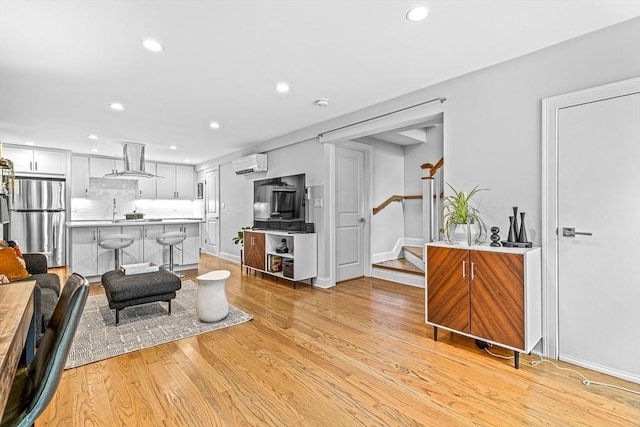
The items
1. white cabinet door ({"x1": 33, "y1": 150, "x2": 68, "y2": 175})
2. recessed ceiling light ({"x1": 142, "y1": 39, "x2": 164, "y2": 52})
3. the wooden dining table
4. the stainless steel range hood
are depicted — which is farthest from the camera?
white cabinet door ({"x1": 33, "y1": 150, "x2": 68, "y2": 175})

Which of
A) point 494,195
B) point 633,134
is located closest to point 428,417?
point 494,195

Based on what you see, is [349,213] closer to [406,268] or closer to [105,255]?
[406,268]

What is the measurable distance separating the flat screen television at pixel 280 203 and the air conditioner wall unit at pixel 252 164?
0.81ft

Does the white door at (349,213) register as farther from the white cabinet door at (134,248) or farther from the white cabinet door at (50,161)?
the white cabinet door at (50,161)

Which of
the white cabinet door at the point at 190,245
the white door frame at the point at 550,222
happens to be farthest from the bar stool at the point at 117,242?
the white door frame at the point at 550,222

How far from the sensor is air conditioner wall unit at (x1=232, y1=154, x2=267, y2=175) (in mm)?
5762

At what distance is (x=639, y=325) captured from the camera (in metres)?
2.05

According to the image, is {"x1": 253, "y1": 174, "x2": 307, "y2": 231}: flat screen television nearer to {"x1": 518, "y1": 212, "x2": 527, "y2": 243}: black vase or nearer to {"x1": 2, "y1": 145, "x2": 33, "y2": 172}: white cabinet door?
{"x1": 518, "y1": 212, "x2": 527, "y2": 243}: black vase

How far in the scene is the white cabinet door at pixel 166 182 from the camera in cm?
794

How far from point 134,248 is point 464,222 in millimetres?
5048

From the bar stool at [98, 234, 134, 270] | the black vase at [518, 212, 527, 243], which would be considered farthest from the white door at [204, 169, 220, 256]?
the black vase at [518, 212, 527, 243]

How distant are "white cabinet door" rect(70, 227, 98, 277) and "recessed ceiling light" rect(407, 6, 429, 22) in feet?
17.0

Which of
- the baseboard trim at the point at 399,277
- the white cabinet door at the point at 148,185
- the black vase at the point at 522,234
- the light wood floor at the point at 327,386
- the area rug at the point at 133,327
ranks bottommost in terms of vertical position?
the light wood floor at the point at 327,386

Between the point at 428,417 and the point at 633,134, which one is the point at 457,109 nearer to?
the point at 633,134
